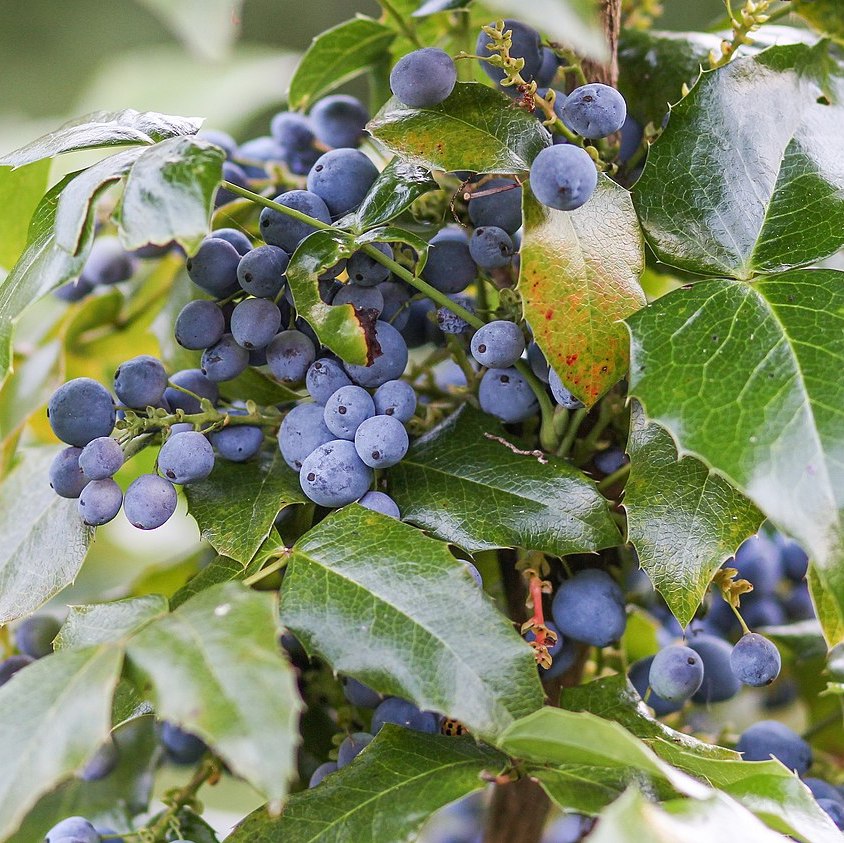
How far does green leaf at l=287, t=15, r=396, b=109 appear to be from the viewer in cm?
70

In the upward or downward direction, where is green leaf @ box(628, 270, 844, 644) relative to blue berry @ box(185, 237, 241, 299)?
downward

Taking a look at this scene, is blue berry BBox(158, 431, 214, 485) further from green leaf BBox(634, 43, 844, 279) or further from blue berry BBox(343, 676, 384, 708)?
green leaf BBox(634, 43, 844, 279)

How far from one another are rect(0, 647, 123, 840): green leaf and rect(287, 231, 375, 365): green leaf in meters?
0.19

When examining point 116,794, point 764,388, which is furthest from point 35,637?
point 764,388

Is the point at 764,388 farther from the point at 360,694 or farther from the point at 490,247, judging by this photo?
the point at 360,694

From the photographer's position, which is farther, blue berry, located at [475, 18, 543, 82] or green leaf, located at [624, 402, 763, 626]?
blue berry, located at [475, 18, 543, 82]

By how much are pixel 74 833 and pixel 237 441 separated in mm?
264

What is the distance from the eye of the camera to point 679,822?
14.0 inches

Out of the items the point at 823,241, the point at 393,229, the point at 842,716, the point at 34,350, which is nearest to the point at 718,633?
the point at 842,716

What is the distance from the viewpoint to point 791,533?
0.39m

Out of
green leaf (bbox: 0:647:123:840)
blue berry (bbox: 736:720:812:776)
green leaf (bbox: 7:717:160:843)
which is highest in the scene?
green leaf (bbox: 0:647:123:840)

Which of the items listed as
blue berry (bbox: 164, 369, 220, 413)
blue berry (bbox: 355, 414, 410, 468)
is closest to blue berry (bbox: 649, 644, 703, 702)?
blue berry (bbox: 355, 414, 410, 468)

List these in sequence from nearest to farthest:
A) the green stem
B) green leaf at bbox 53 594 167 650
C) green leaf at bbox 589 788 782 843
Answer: green leaf at bbox 589 788 782 843
green leaf at bbox 53 594 167 650
the green stem

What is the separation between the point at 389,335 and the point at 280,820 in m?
0.25
